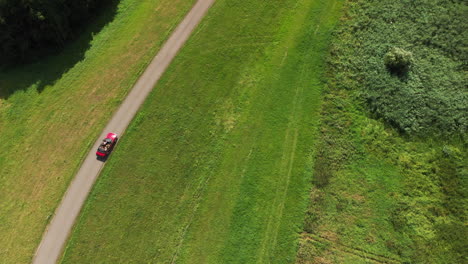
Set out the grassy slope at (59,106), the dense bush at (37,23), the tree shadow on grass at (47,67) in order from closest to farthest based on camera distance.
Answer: the grassy slope at (59,106), the dense bush at (37,23), the tree shadow on grass at (47,67)

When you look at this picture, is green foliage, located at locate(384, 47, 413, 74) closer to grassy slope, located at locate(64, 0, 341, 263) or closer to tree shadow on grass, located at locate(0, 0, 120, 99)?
grassy slope, located at locate(64, 0, 341, 263)

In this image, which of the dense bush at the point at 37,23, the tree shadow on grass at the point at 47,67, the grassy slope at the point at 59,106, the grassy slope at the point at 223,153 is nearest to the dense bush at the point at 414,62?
the grassy slope at the point at 223,153

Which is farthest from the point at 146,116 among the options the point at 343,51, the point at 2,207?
the point at 343,51

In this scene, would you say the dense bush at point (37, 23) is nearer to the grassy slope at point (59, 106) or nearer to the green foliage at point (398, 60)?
the grassy slope at point (59, 106)

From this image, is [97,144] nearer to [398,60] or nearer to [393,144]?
[393,144]

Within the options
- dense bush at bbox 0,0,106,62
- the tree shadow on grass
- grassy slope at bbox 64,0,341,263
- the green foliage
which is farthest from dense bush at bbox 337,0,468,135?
dense bush at bbox 0,0,106,62

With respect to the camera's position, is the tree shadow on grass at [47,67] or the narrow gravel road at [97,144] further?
the tree shadow on grass at [47,67]
